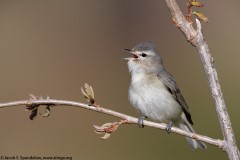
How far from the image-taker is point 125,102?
33.2 ft

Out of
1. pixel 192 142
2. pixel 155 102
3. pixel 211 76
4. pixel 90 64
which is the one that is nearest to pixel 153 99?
pixel 155 102

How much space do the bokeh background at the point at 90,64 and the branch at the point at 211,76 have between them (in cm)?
538

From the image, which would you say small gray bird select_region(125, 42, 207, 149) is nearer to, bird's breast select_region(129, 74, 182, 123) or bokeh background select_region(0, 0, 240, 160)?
bird's breast select_region(129, 74, 182, 123)

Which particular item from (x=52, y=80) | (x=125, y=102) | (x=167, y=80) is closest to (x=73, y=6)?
(x=52, y=80)

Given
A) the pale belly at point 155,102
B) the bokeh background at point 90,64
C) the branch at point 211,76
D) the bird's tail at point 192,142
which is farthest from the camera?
the bokeh background at point 90,64

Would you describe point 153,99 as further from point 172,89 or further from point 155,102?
point 172,89

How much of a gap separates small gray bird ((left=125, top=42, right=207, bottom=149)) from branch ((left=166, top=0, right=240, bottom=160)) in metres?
2.86

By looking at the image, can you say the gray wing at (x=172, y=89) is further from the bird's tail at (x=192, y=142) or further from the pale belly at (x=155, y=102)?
the bird's tail at (x=192, y=142)

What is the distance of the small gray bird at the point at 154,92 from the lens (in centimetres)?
547

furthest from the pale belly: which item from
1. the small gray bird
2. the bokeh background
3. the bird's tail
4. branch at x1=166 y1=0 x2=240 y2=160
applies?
branch at x1=166 y1=0 x2=240 y2=160

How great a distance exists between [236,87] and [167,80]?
4.84 metres

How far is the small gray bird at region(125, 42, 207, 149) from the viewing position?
18.0ft

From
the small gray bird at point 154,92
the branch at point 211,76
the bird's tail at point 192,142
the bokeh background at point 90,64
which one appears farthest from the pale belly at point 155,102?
→ the branch at point 211,76

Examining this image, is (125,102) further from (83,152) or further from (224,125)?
(224,125)
